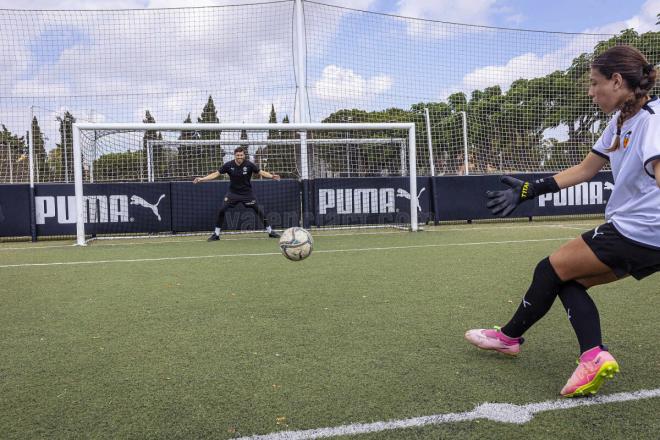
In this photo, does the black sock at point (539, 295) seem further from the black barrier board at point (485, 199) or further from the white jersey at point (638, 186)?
the black barrier board at point (485, 199)

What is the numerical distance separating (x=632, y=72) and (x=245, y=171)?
9223 millimetres

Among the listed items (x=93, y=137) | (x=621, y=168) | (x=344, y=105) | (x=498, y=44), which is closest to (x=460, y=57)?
(x=498, y=44)

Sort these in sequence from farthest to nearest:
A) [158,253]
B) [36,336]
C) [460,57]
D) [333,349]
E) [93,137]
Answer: [460,57] < [93,137] < [158,253] < [36,336] < [333,349]

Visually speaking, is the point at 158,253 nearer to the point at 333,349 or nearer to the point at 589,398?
the point at 333,349

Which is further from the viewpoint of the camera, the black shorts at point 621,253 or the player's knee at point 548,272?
the player's knee at point 548,272

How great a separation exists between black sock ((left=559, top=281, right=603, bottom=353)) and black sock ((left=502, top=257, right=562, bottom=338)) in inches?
2.7

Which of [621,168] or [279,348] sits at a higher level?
[621,168]

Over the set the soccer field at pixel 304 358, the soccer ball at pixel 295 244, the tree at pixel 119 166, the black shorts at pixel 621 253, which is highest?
the tree at pixel 119 166

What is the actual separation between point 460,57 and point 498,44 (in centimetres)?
131

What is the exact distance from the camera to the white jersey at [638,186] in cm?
224

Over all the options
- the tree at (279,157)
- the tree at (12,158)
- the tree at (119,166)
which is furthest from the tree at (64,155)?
the tree at (279,157)

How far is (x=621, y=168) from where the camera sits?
2393 mm

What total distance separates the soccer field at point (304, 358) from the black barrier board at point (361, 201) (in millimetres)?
6607

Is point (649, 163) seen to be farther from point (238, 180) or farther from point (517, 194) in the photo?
point (238, 180)
